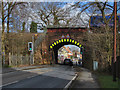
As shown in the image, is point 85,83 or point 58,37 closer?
point 85,83

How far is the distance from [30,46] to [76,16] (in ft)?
47.5

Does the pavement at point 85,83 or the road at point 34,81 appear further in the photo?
the road at point 34,81

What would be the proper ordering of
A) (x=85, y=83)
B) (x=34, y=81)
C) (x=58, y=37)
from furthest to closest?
(x=58, y=37) → (x=34, y=81) → (x=85, y=83)

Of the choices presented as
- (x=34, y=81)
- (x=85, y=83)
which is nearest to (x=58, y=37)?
(x=34, y=81)

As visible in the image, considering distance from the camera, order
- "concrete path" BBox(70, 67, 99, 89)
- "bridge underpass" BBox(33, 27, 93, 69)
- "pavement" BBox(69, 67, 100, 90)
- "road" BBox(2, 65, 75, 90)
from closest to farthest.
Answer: "pavement" BBox(69, 67, 100, 90), "concrete path" BBox(70, 67, 99, 89), "road" BBox(2, 65, 75, 90), "bridge underpass" BBox(33, 27, 93, 69)

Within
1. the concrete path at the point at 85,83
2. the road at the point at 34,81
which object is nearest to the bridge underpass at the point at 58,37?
the road at the point at 34,81

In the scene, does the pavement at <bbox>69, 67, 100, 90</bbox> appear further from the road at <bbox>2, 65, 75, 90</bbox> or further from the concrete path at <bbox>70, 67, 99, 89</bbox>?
the road at <bbox>2, 65, 75, 90</bbox>

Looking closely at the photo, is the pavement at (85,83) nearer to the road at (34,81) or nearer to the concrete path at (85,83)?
the concrete path at (85,83)

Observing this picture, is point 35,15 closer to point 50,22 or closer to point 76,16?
point 50,22

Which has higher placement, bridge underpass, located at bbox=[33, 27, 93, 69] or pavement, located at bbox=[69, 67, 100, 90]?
bridge underpass, located at bbox=[33, 27, 93, 69]

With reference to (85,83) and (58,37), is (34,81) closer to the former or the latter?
(85,83)

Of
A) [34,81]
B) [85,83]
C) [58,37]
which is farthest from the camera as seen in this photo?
[58,37]

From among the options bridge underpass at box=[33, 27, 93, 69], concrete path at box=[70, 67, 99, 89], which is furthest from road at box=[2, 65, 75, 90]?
bridge underpass at box=[33, 27, 93, 69]

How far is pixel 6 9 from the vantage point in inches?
1061
